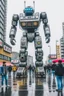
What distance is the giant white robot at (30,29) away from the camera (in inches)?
870

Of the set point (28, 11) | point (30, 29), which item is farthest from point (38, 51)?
point (28, 11)

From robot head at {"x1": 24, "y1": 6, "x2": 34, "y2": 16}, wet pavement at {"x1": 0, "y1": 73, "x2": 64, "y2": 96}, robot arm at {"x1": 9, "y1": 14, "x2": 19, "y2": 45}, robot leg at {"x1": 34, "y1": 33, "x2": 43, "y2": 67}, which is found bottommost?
wet pavement at {"x1": 0, "y1": 73, "x2": 64, "y2": 96}

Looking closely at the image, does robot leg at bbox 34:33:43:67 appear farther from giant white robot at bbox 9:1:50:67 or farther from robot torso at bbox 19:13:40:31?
robot torso at bbox 19:13:40:31

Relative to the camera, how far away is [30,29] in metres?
22.9

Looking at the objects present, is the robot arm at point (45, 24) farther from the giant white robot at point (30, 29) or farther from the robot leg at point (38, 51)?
the robot leg at point (38, 51)

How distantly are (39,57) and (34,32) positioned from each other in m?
2.52

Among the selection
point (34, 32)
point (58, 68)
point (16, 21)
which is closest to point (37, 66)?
point (34, 32)

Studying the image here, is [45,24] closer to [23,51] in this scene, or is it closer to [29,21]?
[29,21]

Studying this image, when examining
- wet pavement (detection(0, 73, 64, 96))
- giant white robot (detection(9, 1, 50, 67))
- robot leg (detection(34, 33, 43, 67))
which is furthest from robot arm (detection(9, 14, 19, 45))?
wet pavement (detection(0, 73, 64, 96))

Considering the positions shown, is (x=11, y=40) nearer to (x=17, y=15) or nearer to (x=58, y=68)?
A: (x=17, y=15)

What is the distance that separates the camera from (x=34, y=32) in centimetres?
2323

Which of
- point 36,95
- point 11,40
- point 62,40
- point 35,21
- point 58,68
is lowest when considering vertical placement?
point 36,95

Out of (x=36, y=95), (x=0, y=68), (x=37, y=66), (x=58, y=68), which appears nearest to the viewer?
(x=36, y=95)

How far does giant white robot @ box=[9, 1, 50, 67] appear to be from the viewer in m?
22.1
